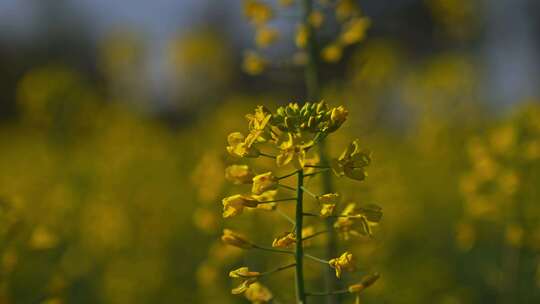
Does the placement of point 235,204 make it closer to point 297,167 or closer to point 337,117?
point 297,167

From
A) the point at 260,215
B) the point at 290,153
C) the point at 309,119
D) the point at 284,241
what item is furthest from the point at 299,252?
the point at 260,215

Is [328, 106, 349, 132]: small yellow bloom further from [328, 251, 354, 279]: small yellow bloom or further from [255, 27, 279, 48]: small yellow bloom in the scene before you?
[255, 27, 279, 48]: small yellow bloom

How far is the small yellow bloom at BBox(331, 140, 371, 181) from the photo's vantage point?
225 centimetres

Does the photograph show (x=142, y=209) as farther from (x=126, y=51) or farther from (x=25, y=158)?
(x=126, y=51)

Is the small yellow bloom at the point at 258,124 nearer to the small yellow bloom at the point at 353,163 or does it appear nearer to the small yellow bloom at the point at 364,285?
the small yellow bloom at the point at 353,163

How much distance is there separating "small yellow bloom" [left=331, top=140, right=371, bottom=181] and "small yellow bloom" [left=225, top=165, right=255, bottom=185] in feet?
0.92

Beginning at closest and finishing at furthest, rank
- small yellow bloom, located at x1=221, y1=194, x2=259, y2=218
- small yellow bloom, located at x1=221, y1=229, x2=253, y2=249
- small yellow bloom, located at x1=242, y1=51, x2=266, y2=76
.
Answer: small yellow bloom, located at x1=221, y1=194, x2=259, y2=218
small yellow bloom, located at x1=221, y1=229, x2=253, y2=249
small yellow bloom, located at x1=242, y1=51, x2=266, y2=76

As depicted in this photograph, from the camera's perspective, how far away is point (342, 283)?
4660 millimetres

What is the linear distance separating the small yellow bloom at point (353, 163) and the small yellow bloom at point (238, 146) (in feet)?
0.87

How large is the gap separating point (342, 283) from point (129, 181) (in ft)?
13.1

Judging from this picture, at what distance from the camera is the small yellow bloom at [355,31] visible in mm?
3907

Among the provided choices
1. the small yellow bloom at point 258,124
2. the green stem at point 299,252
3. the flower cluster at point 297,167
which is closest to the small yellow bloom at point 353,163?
the flower cluster at point 297,167

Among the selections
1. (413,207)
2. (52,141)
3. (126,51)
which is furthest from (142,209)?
(126,51)

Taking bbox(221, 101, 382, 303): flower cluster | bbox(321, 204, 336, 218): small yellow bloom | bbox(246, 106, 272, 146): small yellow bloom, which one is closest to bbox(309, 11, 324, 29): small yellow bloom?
bbox(221, 101, 382, 303): flower cluster
